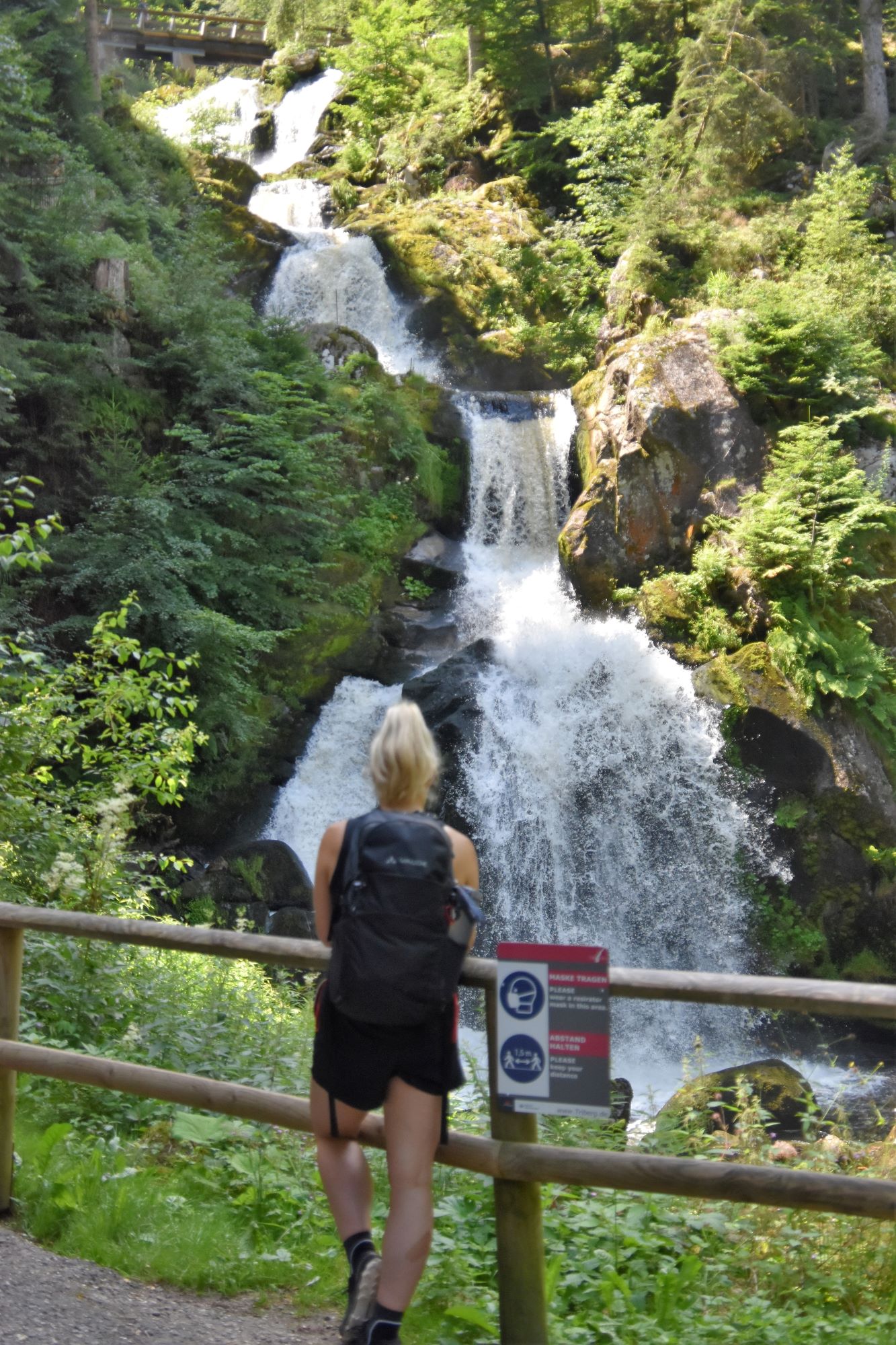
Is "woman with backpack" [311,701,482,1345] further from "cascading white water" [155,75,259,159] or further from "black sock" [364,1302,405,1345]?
"cascading white water" [155,75,259,159]

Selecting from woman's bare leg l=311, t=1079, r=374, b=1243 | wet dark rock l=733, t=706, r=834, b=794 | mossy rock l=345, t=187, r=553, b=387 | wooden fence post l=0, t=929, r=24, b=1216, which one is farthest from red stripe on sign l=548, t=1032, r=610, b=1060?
mossy rock l=345, t=187, r=553, b=387

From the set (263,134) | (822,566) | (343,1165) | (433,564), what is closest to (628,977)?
(343,1165)

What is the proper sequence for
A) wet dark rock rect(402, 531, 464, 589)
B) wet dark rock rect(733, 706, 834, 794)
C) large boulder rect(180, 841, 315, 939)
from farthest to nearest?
wet dark rock rect(402, 531, 464, 589)
wet dark rock rect(733, 706, 834, 794)
large boulder rect(180, 841, 315, 939)

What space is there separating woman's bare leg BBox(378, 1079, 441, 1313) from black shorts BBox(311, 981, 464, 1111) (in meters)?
0.04

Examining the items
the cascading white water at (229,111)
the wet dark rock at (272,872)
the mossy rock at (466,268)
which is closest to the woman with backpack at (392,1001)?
the wet dark rock at (272,872)

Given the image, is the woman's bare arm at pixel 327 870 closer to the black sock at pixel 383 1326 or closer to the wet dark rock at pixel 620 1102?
the black sock at pixel 383 1326

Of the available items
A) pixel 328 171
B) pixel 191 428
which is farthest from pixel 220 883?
pixel 328 171

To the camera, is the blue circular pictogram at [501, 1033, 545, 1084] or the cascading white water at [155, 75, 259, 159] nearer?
the blue circular pictogram at [501, 1033, 545, 1084]

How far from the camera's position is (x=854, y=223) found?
17641 millimetres

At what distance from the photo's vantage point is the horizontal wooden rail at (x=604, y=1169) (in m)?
2.49

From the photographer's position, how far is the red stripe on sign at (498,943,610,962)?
104 inches

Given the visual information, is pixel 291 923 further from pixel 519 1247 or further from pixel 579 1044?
pixel 579 1044

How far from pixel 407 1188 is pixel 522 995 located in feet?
1.74

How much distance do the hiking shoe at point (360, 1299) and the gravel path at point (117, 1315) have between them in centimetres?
48
